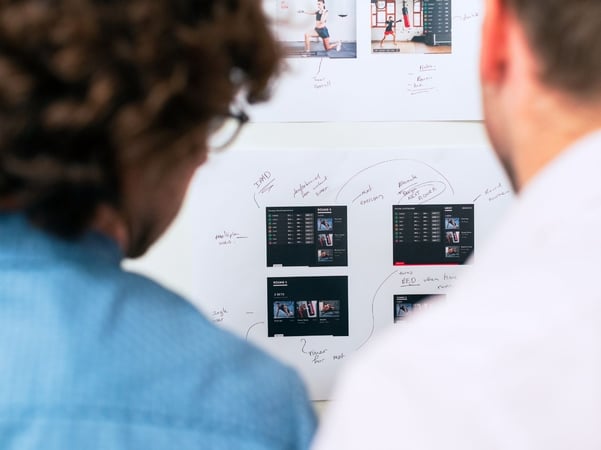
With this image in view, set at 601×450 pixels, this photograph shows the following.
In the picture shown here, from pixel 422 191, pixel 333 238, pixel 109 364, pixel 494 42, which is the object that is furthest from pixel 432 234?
pixel 109 364

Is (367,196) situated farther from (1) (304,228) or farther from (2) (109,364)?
(2) (109,364)

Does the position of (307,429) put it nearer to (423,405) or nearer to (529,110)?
(423,405)

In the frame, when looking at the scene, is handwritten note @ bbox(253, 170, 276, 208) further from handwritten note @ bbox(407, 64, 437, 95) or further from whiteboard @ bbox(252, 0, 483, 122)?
handwritten note @ bbox(407, 64, 437, 95)

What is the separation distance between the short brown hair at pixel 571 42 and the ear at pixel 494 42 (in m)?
0.04

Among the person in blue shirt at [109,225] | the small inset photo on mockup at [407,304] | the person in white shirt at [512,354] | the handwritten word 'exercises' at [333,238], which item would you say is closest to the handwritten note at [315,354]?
the handwritten word 'exercises' at [333,238]

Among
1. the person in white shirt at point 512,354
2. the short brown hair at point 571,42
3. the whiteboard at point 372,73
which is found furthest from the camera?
the whiteboard at point 372,73

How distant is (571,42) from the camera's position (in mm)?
542

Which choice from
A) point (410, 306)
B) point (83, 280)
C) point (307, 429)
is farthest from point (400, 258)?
point (83, 280)

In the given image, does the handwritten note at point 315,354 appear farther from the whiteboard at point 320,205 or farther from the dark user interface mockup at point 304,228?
the dark user interface mockup at point 304,228

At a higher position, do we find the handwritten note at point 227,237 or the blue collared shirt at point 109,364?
the blue collared shirt at point 109,364

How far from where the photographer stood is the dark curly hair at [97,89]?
493 mm

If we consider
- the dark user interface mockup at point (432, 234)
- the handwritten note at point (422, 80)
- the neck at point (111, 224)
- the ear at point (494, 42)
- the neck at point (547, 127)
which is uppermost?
the ear at point (494, 42)

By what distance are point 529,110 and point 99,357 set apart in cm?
38

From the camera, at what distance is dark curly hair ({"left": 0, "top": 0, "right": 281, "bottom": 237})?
19.4 inches
